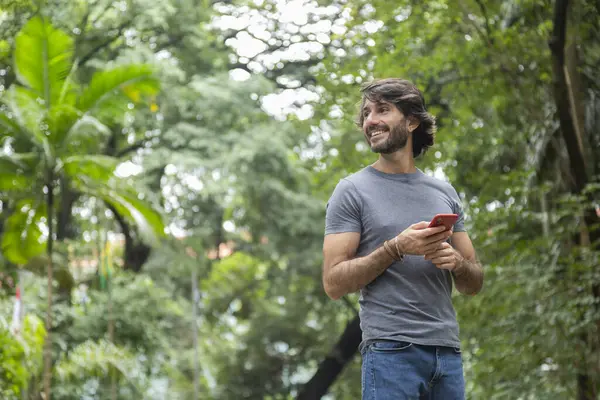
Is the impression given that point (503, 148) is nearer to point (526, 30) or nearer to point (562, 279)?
point (526, 30)

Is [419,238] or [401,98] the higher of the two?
[401,98]

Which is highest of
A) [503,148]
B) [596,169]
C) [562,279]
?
[596,169]

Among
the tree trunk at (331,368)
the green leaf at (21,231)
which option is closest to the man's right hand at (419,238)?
the green leaf at (21,231)

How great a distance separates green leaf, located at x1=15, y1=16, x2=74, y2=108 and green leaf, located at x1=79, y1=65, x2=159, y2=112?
0.33 metres

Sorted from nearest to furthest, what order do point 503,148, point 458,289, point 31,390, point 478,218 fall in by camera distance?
point 458,289 → point 478,218 → point 503,148 → point 31,390

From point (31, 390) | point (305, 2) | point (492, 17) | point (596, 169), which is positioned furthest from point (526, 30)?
point (31, 390)

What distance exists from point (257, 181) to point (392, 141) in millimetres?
12411

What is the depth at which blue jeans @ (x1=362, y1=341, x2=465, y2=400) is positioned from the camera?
7.99ft

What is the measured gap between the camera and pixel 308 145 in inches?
661

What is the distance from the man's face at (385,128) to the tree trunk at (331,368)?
12.2 meters

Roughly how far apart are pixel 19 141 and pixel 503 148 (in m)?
5.33

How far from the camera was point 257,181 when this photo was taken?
15023mm

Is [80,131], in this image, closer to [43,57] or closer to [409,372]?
[43,57]

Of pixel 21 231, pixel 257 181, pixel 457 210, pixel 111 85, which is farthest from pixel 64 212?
pixel 457 210
